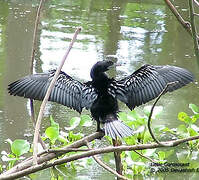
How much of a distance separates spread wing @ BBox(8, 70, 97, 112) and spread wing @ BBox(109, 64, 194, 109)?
0.14 metres

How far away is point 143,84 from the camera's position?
8.62 feet

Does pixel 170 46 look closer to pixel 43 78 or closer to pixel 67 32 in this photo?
pixel 67 32

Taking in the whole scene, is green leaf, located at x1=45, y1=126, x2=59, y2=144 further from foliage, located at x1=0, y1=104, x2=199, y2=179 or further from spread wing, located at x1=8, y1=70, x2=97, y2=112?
spread wing, located at x1=8, y1=70, x2=97, y2=112

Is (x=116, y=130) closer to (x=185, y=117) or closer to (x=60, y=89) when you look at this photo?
(x=60, y=89)

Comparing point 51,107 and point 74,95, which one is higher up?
point 74,95

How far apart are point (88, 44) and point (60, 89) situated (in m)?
4.31

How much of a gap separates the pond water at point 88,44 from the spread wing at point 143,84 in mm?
1186

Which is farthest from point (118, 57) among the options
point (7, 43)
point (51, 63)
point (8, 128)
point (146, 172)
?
point (146, 172)

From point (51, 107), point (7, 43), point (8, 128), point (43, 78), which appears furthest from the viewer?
point (7, 43)

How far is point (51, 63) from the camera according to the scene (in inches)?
237

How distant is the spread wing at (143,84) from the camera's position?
2.61 m

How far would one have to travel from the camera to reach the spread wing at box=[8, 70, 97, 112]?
2416 mm

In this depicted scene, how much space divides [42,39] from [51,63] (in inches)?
42.0

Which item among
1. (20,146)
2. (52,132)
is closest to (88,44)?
(52,132)
